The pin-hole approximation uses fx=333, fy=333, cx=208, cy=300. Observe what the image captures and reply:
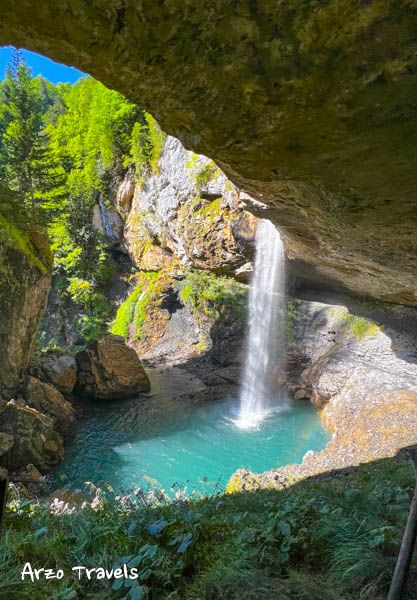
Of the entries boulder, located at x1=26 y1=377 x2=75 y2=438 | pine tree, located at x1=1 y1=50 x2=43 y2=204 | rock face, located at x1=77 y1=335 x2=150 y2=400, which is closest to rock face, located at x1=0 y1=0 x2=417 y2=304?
boulder, located at x1=26 y1=377 x2=75 y2=438

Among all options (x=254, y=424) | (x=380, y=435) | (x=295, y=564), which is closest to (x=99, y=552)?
(x=295, y=564)

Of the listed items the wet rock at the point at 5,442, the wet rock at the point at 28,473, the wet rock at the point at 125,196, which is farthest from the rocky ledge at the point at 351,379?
the wet rock at the point at 125,196

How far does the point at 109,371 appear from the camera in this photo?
12.1 m

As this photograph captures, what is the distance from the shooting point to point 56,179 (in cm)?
1911

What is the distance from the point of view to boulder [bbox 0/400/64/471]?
7.63m

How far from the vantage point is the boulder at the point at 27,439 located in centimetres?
763

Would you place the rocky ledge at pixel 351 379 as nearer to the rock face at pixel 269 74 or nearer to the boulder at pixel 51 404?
the boulder at pixel 51 404

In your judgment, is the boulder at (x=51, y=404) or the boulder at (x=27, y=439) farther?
the boulder at (x=51, y=404)

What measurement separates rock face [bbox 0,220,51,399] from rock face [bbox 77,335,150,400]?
291 centimetres

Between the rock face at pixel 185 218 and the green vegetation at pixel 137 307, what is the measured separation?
844mm

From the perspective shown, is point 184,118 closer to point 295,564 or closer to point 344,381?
point 295,564

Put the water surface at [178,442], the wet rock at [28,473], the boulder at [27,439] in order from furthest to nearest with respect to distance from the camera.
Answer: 1. the water surface at [178,442]
2. the boulder at [27,439]
3. the wet rock at [28,473]

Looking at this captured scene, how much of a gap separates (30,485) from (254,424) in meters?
6.34

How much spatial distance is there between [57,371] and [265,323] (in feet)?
27.5
